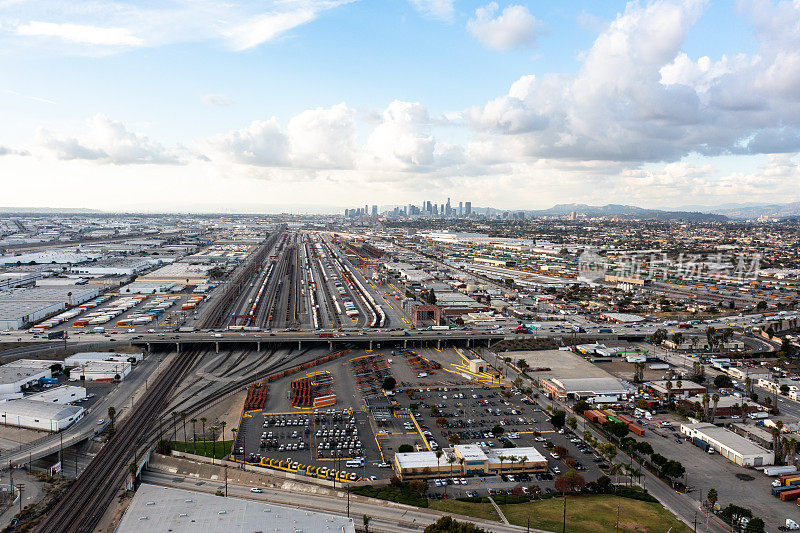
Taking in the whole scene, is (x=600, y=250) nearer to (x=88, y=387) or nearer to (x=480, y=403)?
(x=480, y=403)

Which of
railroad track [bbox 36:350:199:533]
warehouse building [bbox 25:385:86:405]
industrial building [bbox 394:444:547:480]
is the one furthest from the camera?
warehouse building [bbox 25:385:86:405]

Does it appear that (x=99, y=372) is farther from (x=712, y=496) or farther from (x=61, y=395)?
(x=712, y=496)

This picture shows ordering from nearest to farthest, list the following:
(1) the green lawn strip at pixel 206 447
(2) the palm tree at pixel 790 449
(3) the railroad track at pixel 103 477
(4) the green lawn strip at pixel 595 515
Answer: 1. (3) the railroad track at pixel 103 477
2. (4) the green lawn strip at pixel 595 515
3. (2) the palm tree at pixel 790 449
4. (1) the green lawn strip at pixel 206 447

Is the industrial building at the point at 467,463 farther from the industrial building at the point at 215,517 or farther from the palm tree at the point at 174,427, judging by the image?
the palm tree at the point at 174,427

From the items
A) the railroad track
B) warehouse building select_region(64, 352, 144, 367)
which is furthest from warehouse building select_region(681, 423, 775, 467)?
warehouse building select_region(64, 352, 144, 367)

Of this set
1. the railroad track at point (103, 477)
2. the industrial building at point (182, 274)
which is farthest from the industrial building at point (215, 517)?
the industrial building at point (182, 274)

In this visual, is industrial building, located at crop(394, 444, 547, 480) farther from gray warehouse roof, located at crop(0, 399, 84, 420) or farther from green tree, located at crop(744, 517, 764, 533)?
gray warehouse roof, located at crop(0, 399, 84, 420)
